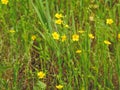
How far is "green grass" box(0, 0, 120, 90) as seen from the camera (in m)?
1.96

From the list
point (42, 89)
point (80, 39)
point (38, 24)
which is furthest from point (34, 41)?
point (42, 89)

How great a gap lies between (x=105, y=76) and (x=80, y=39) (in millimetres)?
303

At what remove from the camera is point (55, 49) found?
6.81ft

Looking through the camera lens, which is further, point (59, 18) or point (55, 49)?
point (59, 18)

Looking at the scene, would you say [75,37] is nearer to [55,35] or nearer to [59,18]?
[55,35]

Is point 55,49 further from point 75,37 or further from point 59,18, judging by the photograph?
point 59,18

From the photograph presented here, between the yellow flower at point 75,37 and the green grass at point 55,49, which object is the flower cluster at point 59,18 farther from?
the yellow flower at point 75,37

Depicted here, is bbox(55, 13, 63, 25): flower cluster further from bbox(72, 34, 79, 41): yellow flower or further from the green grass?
bbox(72, 34, 79, 41): yellow flower

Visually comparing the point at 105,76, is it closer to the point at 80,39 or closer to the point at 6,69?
the point at 80,39

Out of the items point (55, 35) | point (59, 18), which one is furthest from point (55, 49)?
point (59, 18)

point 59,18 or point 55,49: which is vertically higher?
point 59,18

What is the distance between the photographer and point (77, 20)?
240cm

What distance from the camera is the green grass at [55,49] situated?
196 centimetres

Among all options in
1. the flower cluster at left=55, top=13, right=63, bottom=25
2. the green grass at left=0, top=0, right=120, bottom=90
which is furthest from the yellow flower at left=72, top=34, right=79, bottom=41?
the flower cluster at left=55, top=13, right=63, bottom=25
